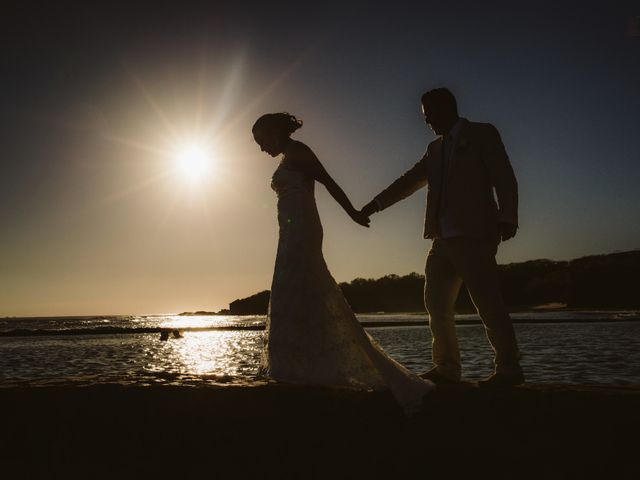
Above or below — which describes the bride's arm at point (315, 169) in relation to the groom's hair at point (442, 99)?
below

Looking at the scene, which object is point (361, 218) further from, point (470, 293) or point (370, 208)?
point (470, 293)

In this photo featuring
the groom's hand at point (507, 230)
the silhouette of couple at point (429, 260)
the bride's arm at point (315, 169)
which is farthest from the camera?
the bride's arm at point (315, 169)

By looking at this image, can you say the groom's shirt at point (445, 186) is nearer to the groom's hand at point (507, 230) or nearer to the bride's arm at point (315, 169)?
the groom's hand at point (507, 230)

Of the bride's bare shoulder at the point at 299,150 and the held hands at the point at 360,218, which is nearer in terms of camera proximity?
the bride's bare shoulder at the point at 299,150

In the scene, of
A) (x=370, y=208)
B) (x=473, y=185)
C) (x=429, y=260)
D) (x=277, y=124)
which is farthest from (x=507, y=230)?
(x=277, y=124)

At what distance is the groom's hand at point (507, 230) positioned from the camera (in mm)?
4891

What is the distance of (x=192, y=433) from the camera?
3674 mm

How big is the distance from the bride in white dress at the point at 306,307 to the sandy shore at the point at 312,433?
0.99 feet

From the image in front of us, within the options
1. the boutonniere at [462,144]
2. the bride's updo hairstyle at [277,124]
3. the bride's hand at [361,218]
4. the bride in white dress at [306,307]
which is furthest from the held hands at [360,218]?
the boutonniere at [462,144]

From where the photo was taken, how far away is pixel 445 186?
5.18 metres

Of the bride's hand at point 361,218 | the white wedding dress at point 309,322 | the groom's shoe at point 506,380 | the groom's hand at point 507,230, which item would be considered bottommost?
the groom's shoe at point 506,380

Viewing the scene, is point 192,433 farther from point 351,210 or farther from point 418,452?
point 351,210

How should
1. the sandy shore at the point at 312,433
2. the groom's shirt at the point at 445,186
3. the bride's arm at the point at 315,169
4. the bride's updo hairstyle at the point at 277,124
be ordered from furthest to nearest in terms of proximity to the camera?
the bride's updo hairstyle at the point at 277,124 < the bride's arm at the point at 315,169 < the groom's shirt at the point at 445,186 < the sandy shore at the point at 312,433

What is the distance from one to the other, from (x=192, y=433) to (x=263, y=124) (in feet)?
10.4
